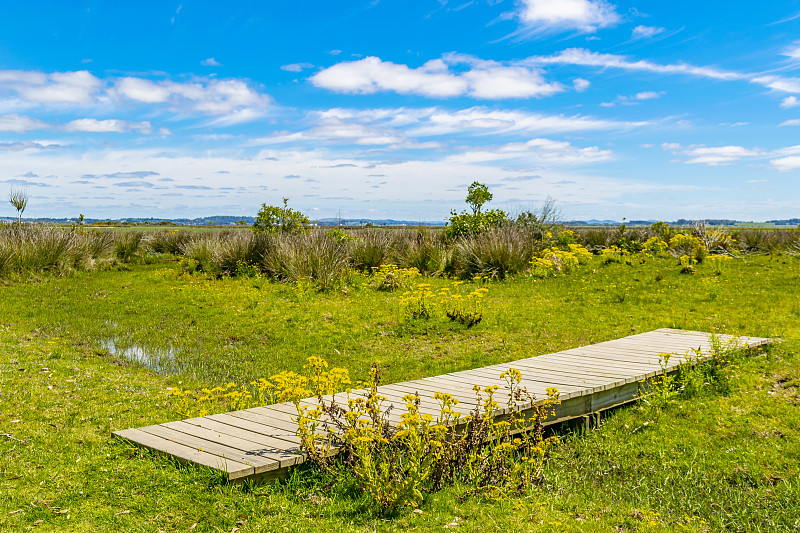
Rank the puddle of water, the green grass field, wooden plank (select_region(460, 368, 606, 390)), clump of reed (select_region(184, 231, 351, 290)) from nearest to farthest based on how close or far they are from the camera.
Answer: the green grass field < wooden plank (select_region(460, 368, 606, 390)) < the puddle of water < clump of reed (select_region(184, 231, 351, 290))

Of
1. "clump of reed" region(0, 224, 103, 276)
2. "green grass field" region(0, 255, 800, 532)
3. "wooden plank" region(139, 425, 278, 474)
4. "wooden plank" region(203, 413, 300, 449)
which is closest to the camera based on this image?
"green grass field" region(0, 255, 800, 532)

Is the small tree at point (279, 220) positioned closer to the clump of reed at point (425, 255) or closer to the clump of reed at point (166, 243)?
the clump of reed at point (425, 255)

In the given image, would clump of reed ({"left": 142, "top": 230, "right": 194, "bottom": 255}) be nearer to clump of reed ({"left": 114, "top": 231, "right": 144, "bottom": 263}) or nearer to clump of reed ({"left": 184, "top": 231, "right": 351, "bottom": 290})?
clump of reed ({"left": 114, "top": 231, "right": 144, "bottom": 263})

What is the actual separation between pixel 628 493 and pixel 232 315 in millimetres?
8314

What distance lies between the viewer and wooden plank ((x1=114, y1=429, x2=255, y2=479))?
381cm

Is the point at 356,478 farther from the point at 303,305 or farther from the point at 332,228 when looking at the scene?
the point at 332,228

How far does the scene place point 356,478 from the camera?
400cm

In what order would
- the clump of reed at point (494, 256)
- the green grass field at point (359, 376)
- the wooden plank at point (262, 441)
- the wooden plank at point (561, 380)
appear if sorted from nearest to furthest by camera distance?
the green grass field at point (359, 376) → the wooden plank at point (262, 441) → the wooden plank at point (561, 380) → the clump of reed at point (494, 256)

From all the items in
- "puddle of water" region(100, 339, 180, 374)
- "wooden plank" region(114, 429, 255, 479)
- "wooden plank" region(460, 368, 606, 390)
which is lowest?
"puddle of water" region(100, 339, 180, 374)

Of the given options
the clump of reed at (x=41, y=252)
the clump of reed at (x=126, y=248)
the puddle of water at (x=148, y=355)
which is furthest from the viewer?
the clump of reed at (x=126, y=248)

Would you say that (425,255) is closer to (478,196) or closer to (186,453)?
(478,196)

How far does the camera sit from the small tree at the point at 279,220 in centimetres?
1770

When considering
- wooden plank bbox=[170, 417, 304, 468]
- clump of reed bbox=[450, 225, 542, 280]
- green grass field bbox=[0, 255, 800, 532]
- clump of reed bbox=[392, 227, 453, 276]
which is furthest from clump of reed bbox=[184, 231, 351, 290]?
wooden plank bbox=[170, 417, 304, 468]

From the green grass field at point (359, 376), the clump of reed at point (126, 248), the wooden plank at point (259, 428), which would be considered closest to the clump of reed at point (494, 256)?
the green grass field at point (359, 376)
